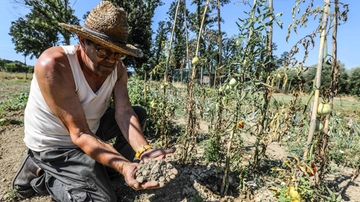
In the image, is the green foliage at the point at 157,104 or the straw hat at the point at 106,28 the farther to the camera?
the green foliage at the point at 157,104

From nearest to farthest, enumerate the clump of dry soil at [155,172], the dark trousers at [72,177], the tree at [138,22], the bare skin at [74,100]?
the clump of dry soil at [155,172]
the bare skin at [74,100]
the dark trousers at [72,177]
the tree at [138,22]

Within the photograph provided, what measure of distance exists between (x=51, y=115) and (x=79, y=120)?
0.31m

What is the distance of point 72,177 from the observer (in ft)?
5.58

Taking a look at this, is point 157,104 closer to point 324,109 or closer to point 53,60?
point 53,60

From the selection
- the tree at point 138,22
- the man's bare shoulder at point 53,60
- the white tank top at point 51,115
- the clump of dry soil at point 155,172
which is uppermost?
the tree at point 138,22

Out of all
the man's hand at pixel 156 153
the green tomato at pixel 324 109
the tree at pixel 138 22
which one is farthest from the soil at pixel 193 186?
the tree at pixel 138 22

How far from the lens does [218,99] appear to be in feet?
6.84

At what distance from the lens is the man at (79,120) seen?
1.54 metres

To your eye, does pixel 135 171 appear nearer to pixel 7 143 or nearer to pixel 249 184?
pixel 249 184

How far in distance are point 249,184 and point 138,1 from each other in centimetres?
1863

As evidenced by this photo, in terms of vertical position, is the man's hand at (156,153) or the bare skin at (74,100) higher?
the bare skin at (74,100)

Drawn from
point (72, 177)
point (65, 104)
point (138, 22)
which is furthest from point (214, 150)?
point (138, 22)

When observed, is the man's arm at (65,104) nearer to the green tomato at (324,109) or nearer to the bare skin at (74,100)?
the bare skin at (74,100)

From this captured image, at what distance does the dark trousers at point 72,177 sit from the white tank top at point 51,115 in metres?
0.07
